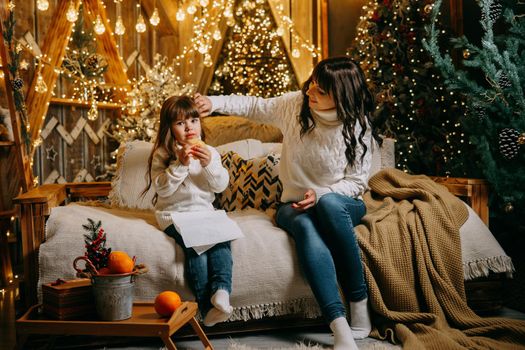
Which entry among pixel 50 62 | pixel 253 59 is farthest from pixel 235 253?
pixel 253 59

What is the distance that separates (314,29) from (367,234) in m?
3.11

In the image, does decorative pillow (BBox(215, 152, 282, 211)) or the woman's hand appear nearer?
the woman's hand

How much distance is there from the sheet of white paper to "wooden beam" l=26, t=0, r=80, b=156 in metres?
2.07

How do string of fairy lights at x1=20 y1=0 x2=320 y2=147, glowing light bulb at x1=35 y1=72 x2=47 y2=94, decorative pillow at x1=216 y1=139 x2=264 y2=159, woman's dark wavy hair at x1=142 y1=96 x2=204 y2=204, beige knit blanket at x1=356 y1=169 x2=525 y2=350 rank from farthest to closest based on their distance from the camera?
1. string of fairy lights at x1=20 y1=0 x2=320 y2=147
2. glowing light bulb at x1=35 y1=72 x2=47 y2=94
3. decorative pillow at x1=216 y1=139 x2=264 y2=159
4. woman's dark wavy hair at x1=142 y1=96 x2=204 y2=204
5. beige knit blanket at x1=356 y1=169 x2=525 y2=350

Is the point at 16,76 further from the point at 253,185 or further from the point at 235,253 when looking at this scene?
the point at 235,253

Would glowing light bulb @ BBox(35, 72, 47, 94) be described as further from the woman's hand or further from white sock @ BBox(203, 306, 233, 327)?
white sock @ BBox(203, 306, 233, 327)

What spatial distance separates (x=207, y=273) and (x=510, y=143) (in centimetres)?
177

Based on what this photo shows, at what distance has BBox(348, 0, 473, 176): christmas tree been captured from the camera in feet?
12.4

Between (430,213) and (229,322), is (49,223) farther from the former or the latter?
(430,213)

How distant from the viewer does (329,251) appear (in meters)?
2.35

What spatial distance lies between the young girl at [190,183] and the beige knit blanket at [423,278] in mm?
654

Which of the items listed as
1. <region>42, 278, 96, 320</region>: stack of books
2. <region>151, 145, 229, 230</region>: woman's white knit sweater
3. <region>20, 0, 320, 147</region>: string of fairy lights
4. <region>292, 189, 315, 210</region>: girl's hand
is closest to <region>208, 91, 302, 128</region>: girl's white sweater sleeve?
<region>151, 145, 229, 230</region>: woman's white knit sweater

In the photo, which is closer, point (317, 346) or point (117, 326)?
point (117, 326)

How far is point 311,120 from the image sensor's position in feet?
8.74
